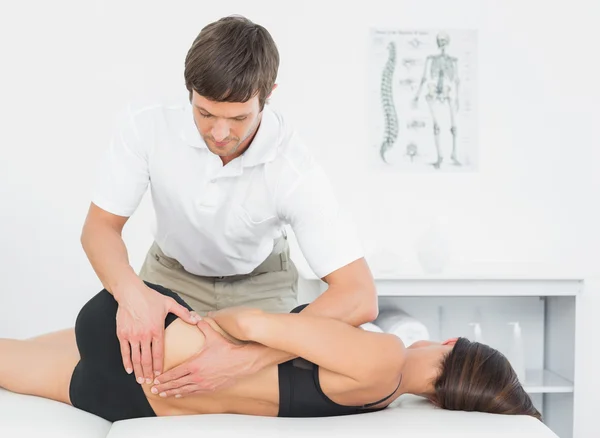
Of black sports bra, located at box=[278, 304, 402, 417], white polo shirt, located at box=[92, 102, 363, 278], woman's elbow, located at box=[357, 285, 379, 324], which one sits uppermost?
white polo shirt, located at box=[92, 102, 363, 278]

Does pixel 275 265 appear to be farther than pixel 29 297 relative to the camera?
No

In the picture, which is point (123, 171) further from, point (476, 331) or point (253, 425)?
point (476, 331)

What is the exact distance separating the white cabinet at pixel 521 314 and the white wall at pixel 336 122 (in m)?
0.14

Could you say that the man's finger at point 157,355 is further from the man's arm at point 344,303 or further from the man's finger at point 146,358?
the man's arm at point 344,303

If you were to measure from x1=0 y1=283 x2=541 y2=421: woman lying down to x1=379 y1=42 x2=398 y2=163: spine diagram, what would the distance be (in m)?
1.74

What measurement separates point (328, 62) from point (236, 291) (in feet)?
4.51

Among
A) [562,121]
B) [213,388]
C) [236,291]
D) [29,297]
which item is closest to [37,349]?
[213,388]

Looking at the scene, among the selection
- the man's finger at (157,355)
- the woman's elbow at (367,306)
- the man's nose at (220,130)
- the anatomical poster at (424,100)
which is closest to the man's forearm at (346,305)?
the woman's elbow at (367,306)

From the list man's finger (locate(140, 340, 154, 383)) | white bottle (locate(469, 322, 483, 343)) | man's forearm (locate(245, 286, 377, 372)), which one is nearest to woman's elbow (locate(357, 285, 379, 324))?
man's forearm (locate(245, 286, 377, 372))

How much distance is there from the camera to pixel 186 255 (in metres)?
2.29

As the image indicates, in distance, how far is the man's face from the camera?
170 cm

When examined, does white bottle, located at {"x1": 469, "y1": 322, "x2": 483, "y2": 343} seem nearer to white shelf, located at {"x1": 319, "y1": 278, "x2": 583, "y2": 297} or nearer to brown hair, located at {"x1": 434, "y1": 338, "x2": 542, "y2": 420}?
white shelf, located at {"x1": 319, "y1": 278, "x2": 583, "y2": 297}

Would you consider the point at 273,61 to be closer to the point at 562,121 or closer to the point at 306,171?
the point at 306,171

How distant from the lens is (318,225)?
187 centimetres
